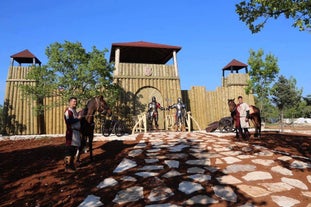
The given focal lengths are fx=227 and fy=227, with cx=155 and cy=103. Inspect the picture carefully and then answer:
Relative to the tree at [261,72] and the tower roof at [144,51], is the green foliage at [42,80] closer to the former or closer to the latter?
the tower roof at [144,51]

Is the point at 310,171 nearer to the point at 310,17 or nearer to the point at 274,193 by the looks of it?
the point at 274,193

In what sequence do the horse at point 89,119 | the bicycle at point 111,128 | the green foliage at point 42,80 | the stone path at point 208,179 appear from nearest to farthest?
the stone path at point 208,179 < the horse at point 89,119 < the bicycle at point 111,128 < the green foliage at point 42,80

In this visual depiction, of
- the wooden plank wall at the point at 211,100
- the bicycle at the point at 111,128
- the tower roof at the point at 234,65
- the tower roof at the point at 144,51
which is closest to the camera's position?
the bicycle at the point at 111,128

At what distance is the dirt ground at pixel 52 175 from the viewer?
4.09m

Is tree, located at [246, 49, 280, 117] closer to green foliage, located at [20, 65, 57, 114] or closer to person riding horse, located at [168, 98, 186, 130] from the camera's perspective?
person riding horse, located at [168, 98, 186, 130]

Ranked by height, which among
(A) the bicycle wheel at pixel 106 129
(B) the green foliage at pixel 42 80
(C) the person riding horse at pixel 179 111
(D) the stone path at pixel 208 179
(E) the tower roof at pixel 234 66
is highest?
(E) the tower roof at pixel 234 66

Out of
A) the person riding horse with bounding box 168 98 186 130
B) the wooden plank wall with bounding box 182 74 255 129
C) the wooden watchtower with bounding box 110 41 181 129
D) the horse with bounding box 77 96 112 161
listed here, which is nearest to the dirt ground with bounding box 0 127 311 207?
the horse with bounding box 77 96 112 161

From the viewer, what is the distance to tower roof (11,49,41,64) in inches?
605

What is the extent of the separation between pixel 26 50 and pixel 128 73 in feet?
24.2

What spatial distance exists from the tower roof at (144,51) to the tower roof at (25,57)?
5357mm

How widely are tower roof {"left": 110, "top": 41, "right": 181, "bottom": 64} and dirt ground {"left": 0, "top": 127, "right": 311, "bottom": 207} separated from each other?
1003 centimetres

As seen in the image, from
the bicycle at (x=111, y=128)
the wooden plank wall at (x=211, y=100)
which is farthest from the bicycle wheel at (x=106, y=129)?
the wooden plank wall at (x=211, y=100)

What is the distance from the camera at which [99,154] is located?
699 centimetres

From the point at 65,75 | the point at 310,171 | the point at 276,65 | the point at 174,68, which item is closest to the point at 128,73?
the point at 174,68
